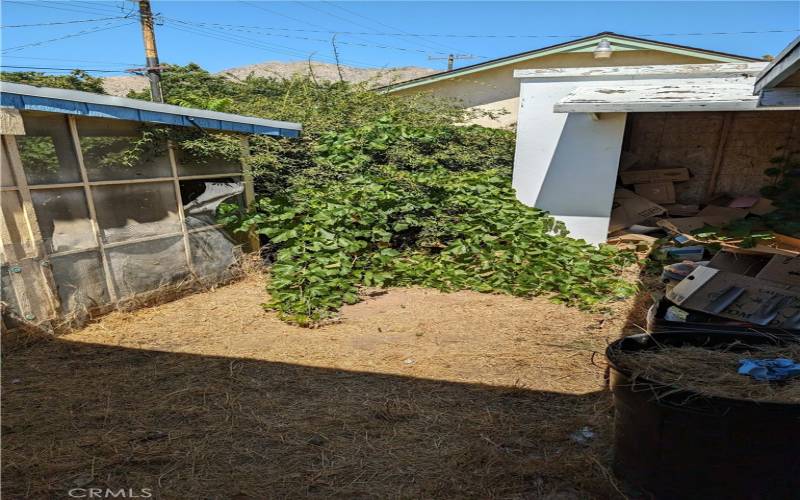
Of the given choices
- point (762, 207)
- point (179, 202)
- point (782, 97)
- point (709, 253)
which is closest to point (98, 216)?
point (179, 202)

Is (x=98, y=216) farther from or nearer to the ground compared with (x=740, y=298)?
farther from the ground

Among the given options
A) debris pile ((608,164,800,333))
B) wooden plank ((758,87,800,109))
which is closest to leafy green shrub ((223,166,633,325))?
debris pile ((608,164,800,333))

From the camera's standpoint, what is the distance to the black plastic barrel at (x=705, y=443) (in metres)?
1.74

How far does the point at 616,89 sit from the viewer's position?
6.16 meters

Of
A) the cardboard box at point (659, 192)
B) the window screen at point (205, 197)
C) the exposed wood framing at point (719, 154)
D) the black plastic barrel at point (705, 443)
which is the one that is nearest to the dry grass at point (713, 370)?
the black plastic barrel at point (705, 443)

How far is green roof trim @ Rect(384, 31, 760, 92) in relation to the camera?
1057 centimetres

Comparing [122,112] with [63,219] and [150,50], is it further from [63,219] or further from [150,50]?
[150,50]

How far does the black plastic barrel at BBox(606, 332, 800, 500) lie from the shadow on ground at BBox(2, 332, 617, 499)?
1.10 feet

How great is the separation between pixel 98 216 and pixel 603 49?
38.4 feet

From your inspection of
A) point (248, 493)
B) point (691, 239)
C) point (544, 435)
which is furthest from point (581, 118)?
point (248, 493)

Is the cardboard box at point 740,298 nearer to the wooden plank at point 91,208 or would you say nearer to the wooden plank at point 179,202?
the wooden plank at point 179,202

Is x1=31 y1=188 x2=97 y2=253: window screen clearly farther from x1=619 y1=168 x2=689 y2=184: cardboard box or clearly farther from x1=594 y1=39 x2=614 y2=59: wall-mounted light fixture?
x1=594 y1=39 x2=614 y2=59: wall-mounted light fixture

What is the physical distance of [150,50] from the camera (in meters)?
12.0

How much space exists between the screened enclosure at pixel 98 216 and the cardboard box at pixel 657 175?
25.0 feet
